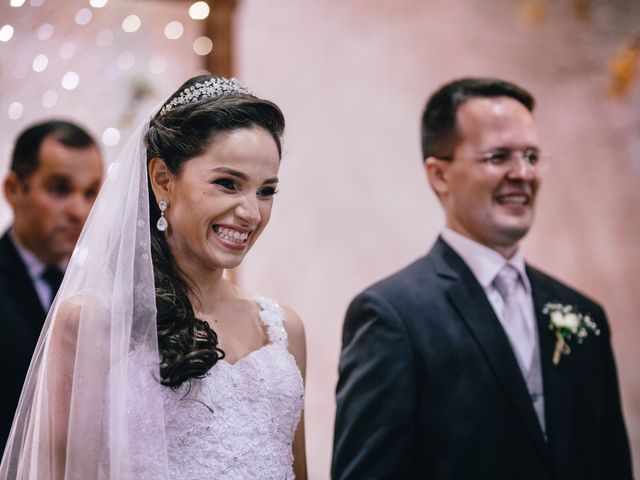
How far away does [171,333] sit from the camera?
156 centimetres

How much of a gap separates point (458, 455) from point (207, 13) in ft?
7.60

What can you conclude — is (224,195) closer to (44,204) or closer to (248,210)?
(248,210)

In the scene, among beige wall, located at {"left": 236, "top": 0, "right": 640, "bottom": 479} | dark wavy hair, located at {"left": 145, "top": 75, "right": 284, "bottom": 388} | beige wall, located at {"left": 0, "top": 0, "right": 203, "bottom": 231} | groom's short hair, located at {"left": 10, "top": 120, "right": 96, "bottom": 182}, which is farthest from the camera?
beige wall, located at {"left": 236, "top": 0, "right": 640, "bottom": 479}

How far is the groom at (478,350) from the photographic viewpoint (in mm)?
2008

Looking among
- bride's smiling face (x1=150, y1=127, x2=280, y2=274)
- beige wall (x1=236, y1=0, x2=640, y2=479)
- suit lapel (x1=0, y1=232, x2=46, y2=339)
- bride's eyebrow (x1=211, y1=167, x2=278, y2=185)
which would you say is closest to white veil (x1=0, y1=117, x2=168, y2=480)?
bride's smiling face (x1=150, y1=127, x2=280, y2=274)

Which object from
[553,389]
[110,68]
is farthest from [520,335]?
[110,68]

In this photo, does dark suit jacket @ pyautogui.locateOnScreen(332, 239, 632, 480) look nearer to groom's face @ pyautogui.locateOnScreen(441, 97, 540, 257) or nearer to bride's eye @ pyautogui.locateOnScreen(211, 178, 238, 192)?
groom's face @ pyautogui.locateOnScreen(441, 97, 540, 257)

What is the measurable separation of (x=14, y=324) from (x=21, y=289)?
0.63 feet

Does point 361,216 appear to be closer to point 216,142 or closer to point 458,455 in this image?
point 458,455

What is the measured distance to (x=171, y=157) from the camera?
5.35ft

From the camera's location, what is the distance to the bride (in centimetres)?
146

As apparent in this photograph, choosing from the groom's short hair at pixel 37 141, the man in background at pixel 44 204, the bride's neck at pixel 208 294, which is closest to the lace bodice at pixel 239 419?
the bride's neck at pixel 208 294

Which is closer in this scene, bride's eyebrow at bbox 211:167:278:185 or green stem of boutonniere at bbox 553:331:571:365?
bride's eyebrow at bbox 211:167:278:185

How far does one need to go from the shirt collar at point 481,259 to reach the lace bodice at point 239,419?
0.78 m
